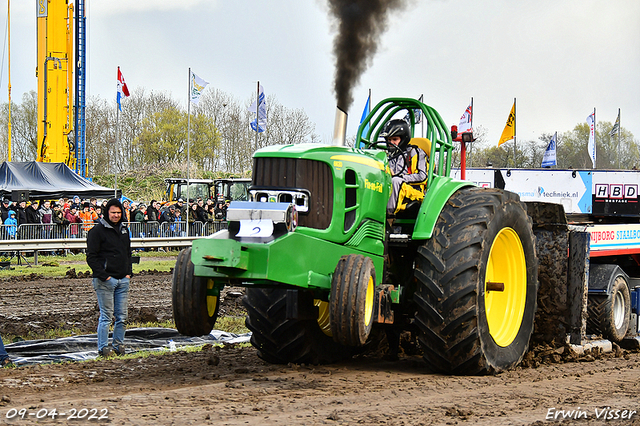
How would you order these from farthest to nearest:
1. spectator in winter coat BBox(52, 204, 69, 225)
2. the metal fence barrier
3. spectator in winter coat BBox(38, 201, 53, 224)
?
1. spectator in winter coat BBox(52, 204, 69, 225)
2. spectator in winter coat BBox(38, 201, 53, 224)
3. the metal fence barrier

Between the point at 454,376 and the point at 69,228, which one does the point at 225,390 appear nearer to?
the point at 454,376

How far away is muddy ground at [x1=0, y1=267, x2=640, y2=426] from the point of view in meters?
5.36

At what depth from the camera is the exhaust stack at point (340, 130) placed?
A: 748cm

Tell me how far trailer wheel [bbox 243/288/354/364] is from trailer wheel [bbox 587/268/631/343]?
444cm

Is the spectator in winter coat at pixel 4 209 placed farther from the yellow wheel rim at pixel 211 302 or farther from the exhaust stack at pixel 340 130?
the yellow wheel rim at pixel 211 302

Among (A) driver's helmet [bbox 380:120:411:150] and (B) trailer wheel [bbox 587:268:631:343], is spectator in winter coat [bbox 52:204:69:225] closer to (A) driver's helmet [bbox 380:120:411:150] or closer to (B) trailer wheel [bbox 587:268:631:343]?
(A) driver's helmet [bbox 380:120:411:150]

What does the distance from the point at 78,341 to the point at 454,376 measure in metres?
4.75

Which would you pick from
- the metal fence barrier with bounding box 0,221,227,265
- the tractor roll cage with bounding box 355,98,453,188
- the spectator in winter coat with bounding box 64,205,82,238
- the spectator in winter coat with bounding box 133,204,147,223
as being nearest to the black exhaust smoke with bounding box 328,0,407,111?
the tractor roll cage with bounding box 355,98,453,188

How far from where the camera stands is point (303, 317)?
6.59m

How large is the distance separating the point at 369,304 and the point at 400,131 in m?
2.42

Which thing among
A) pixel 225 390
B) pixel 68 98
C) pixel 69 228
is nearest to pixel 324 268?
pixel 225 390

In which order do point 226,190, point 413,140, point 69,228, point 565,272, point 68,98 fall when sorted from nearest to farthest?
point 413,140 < point 565,272 < point 69,228 < point 68,98 < point 226,190

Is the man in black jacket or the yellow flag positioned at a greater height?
the yellow flag

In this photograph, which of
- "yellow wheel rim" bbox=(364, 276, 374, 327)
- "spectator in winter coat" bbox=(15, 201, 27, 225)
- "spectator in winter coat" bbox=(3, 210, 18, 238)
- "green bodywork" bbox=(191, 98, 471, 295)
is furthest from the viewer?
"spectator in winter coat" bbox=(15, 201, 27, 225)
